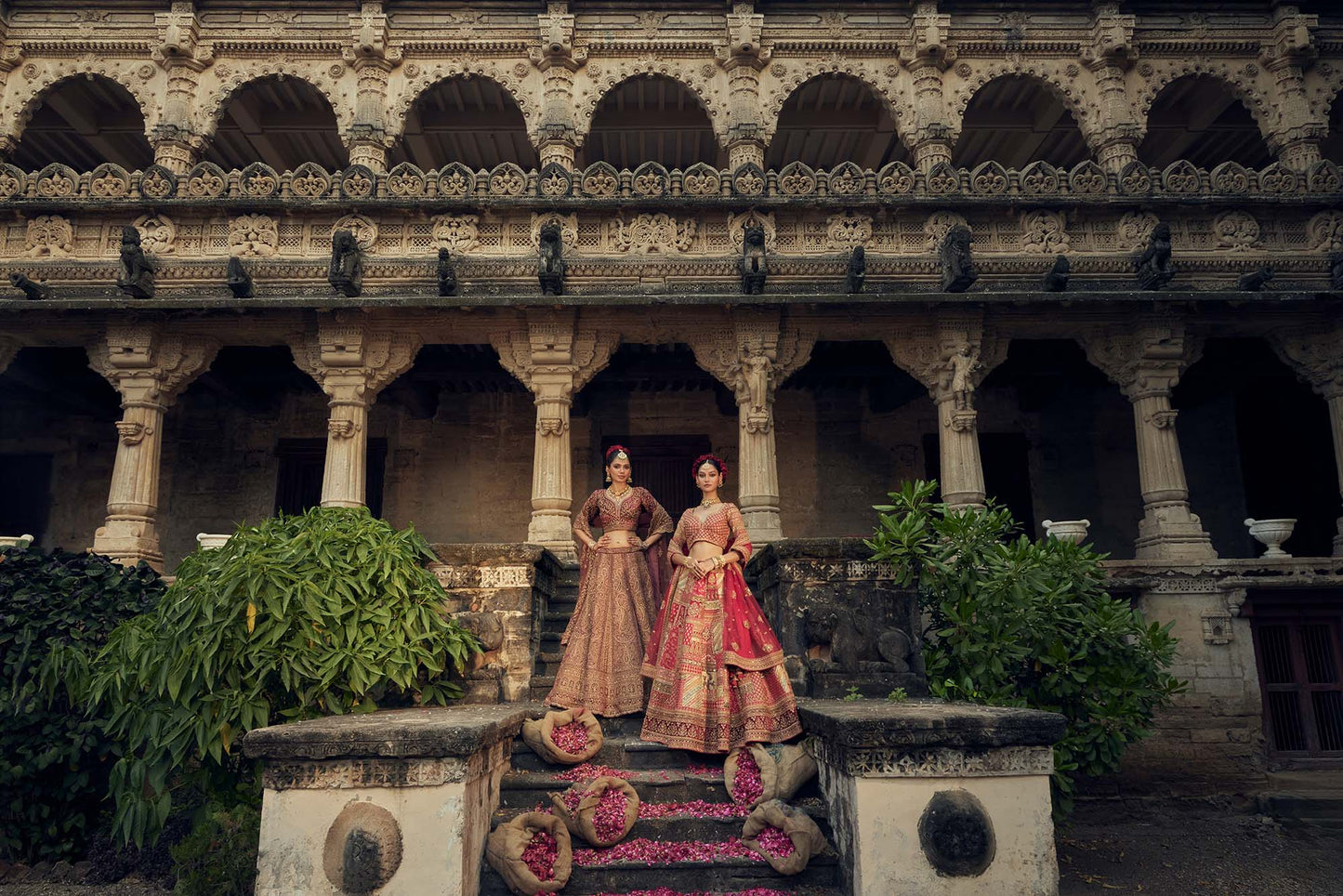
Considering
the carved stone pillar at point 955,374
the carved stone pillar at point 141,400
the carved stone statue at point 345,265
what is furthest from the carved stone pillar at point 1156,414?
the carved stone pillar at point 141,400

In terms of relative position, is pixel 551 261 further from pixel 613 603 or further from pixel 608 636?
pixel 608 636

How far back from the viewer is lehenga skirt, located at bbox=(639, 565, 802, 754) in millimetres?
4281

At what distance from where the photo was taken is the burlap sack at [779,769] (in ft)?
12.9

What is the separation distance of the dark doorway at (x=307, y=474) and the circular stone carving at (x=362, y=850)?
28.9 ft

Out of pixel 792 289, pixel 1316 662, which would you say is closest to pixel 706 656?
pixel 792 289

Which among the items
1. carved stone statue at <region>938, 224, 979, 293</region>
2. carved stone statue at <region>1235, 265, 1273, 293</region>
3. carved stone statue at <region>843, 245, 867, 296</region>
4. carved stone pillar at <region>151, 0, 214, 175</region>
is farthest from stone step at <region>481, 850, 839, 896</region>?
carved stone pillar at <region>151, 0, 214, 175</region>

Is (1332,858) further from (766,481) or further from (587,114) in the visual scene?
(587,114)

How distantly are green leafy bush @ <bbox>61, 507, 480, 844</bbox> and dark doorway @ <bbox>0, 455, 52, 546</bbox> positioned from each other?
8163 mm

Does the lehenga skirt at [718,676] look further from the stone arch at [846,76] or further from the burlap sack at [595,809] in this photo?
the stone arch at [846,76]

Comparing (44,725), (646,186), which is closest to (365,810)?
(44,725)

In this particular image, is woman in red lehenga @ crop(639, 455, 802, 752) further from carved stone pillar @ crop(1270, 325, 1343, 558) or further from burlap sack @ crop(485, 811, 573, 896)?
carved stone pillar @ crop(1270, 325, 1343, 558)

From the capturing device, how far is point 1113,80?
31.9ft

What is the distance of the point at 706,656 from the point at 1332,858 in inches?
205

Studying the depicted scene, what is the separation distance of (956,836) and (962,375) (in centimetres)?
632
